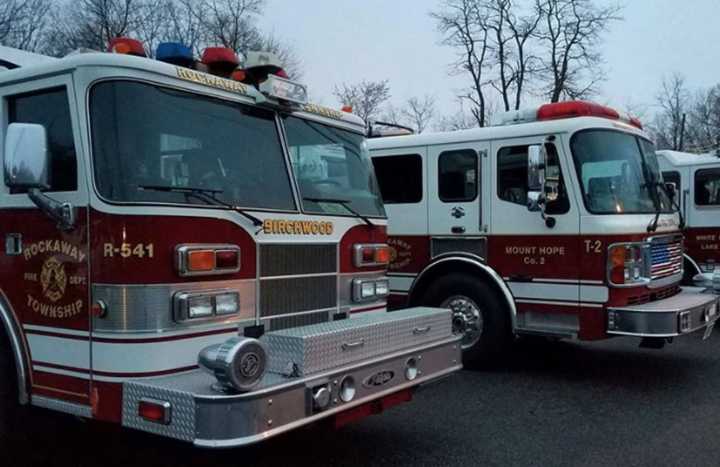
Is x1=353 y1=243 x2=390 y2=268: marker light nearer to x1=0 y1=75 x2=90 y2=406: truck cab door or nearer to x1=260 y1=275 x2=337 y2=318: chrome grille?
x1=260 y1=275 x2=337 y2=318: chrome grille

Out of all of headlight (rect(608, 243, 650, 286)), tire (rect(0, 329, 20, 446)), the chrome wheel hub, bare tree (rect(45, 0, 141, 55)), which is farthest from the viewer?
bare tree (rect(45, 0, 141, 55))

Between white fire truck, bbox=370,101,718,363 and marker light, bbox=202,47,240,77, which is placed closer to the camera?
marker light, bbox=202,47,240,77

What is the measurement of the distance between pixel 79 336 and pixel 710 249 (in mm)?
9549

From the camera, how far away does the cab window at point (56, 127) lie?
12.2ft

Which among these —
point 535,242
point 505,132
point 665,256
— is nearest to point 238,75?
point 505,132

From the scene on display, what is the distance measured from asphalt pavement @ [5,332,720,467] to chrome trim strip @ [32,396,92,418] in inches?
24.4

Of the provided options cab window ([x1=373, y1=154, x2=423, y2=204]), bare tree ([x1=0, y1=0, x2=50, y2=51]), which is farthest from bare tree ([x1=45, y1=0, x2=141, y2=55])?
cab window ([x1=373, y1=154, x2=423, y2=204])

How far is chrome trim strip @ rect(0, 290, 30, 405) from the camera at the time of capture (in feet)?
12.9

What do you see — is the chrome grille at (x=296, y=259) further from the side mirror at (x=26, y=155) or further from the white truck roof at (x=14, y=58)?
the white truck roof at (x=14, y=58)

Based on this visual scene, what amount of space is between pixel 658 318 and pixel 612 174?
1.42 meters

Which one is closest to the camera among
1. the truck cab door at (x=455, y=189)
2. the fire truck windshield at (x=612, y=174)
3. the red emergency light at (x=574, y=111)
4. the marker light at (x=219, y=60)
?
the marker light at (x=219, y=60)

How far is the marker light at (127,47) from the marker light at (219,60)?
48 centimetres

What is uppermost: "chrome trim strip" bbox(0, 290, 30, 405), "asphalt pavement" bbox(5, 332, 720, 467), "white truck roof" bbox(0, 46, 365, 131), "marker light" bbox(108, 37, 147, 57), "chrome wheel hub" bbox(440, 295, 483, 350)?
"marker light" bbox(108, 37, 147, 57)

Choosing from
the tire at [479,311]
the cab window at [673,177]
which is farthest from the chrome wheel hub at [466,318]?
the cab window at [673,177]
